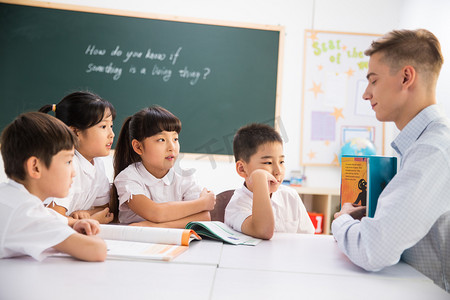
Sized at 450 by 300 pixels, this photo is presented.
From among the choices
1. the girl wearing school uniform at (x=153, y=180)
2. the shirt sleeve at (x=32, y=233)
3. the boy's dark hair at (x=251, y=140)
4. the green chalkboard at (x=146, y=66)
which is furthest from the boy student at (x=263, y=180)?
the green chalkboard at (x=146, y=66)

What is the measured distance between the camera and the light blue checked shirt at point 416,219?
0.95 m

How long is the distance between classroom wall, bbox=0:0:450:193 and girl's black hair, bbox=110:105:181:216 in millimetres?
1795

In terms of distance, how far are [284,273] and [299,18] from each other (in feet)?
11.0

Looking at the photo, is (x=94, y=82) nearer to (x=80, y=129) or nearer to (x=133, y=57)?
(x=133, y=57)

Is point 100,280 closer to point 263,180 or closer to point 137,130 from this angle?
point 263,180

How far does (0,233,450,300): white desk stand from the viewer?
76 cm

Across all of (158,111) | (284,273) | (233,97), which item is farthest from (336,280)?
(233,97)

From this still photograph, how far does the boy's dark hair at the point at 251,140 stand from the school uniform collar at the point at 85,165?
0.64 m

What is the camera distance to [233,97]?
3.76m

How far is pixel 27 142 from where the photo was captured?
3.35ft

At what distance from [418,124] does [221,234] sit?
26.2 inches

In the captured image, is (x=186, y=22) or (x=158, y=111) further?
(x=186, y=22)

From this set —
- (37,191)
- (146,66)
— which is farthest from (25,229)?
(146,66)

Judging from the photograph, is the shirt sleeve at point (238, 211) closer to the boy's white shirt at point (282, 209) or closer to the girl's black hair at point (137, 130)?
the boy's white shirt at point (282, 209)
